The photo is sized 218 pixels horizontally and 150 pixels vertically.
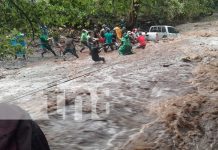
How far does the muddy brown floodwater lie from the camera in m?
8.27

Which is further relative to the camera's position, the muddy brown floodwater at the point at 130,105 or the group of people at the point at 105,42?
the group of people at the point at 105,42

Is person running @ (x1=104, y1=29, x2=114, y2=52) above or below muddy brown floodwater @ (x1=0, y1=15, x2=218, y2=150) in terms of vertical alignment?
above

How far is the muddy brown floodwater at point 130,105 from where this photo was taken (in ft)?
27.1

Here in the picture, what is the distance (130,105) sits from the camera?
10.4 meters

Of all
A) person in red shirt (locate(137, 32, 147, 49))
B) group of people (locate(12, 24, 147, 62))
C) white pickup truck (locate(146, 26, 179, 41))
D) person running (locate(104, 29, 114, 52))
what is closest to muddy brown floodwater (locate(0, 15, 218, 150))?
group of people (locate(12, 24, 147, 62))

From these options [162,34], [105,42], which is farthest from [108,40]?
[162,34]

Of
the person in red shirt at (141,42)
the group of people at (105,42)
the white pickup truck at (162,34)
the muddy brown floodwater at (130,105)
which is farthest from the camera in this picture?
the white pickup truck at (162,34)

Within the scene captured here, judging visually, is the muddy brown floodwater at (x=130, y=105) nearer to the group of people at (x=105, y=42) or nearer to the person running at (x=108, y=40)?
the group of people at (x=105, y=42)

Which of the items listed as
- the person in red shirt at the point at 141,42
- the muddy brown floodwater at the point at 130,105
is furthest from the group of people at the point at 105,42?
the muddy brown floodwater at the point at 130,105

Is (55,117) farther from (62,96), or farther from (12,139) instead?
(12,139)

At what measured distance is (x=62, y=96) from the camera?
34.8ft

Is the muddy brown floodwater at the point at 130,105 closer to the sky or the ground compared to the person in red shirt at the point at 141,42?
closer to the ground

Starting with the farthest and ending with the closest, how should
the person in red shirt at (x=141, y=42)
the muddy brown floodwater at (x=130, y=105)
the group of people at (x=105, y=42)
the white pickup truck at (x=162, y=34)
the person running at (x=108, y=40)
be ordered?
the white pickup truck at (x=162, y=34) < the person running at (x=108, y=40) < the person in red shirt at (x=141, y=42) < the group of people at (x=105, y=42) < the muddy brown floodwater at (x=130, y=105)

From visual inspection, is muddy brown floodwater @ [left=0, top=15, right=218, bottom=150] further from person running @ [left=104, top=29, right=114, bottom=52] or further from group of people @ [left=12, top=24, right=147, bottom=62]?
person running @ [left=104, top=29, right=114, bottom=52]
